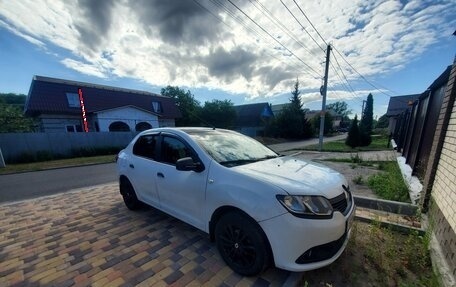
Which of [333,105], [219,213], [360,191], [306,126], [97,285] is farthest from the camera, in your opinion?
[333,105]

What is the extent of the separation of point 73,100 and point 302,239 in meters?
24.5

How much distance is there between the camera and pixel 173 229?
3.41m

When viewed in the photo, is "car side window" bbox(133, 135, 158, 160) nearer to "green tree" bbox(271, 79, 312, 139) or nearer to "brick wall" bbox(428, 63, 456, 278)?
"brick wall" bbox(428, 63, 456, 278)

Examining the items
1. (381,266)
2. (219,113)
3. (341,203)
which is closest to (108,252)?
(341,203)

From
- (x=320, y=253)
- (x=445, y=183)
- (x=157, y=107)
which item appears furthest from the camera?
(x=157, y=107)

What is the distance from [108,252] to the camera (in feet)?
9.29

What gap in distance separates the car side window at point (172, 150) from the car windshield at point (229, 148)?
0.23 meters

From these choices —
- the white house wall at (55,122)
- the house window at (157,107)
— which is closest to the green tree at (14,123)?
the white house wall at (55,122)

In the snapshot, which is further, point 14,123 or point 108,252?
point 14,123

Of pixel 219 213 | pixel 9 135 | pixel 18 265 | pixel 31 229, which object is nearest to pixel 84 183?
pixel 31 229

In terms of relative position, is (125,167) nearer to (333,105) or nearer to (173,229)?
(173,229)

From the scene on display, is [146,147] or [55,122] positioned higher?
[146,147]

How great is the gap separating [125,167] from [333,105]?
101230 millimetres

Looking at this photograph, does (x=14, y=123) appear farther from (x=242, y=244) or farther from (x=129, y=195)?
(x=242, y=244)
